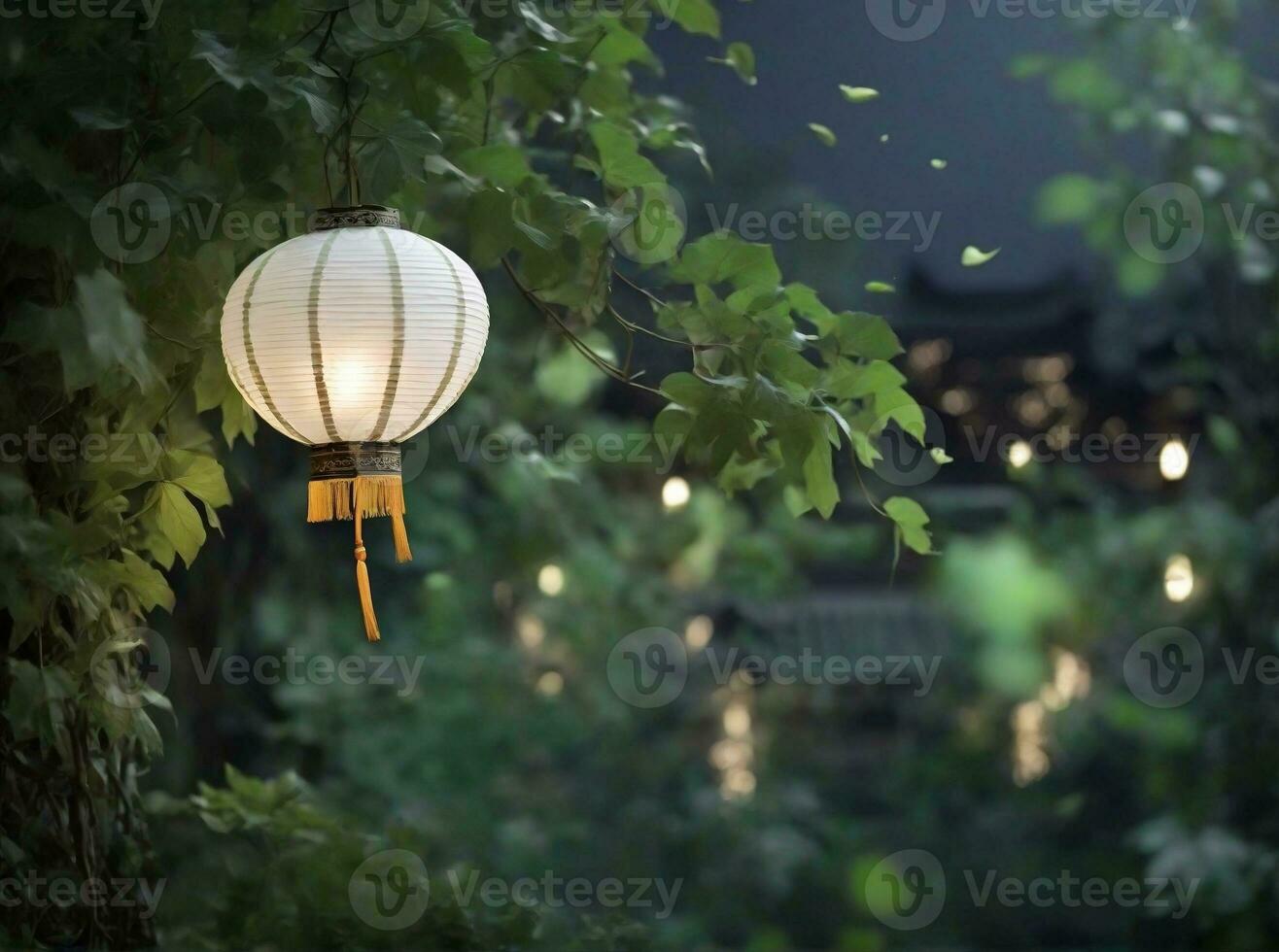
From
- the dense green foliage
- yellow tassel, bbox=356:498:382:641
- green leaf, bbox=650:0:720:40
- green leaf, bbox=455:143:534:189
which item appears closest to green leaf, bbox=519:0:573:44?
the dense green foliage

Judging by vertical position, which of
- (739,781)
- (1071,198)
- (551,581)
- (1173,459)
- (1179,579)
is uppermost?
(1071,198)

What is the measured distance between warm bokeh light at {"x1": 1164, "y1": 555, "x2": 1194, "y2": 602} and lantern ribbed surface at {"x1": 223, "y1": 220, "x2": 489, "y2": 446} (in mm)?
2611

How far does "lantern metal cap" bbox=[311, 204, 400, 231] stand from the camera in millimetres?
1143

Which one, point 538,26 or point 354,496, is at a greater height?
point 538,26

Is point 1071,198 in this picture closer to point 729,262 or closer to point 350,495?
point 729,262

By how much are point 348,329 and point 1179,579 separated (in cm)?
272

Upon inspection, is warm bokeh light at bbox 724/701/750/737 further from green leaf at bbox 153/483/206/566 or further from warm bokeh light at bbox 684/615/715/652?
green leaf at bbox 153/483/206/566

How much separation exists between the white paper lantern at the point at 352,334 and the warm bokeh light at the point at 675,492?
2.22 meters

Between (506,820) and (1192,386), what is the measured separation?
6.60ft

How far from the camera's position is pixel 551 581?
143 inches

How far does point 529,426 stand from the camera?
3461mm

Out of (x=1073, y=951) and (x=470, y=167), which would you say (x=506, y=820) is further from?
(x=470, y=167)

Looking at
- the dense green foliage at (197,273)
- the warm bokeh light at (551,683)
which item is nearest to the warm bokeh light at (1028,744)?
the warm bokeh light at (551,683)

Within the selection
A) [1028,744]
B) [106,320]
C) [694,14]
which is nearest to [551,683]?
[1028,744]
